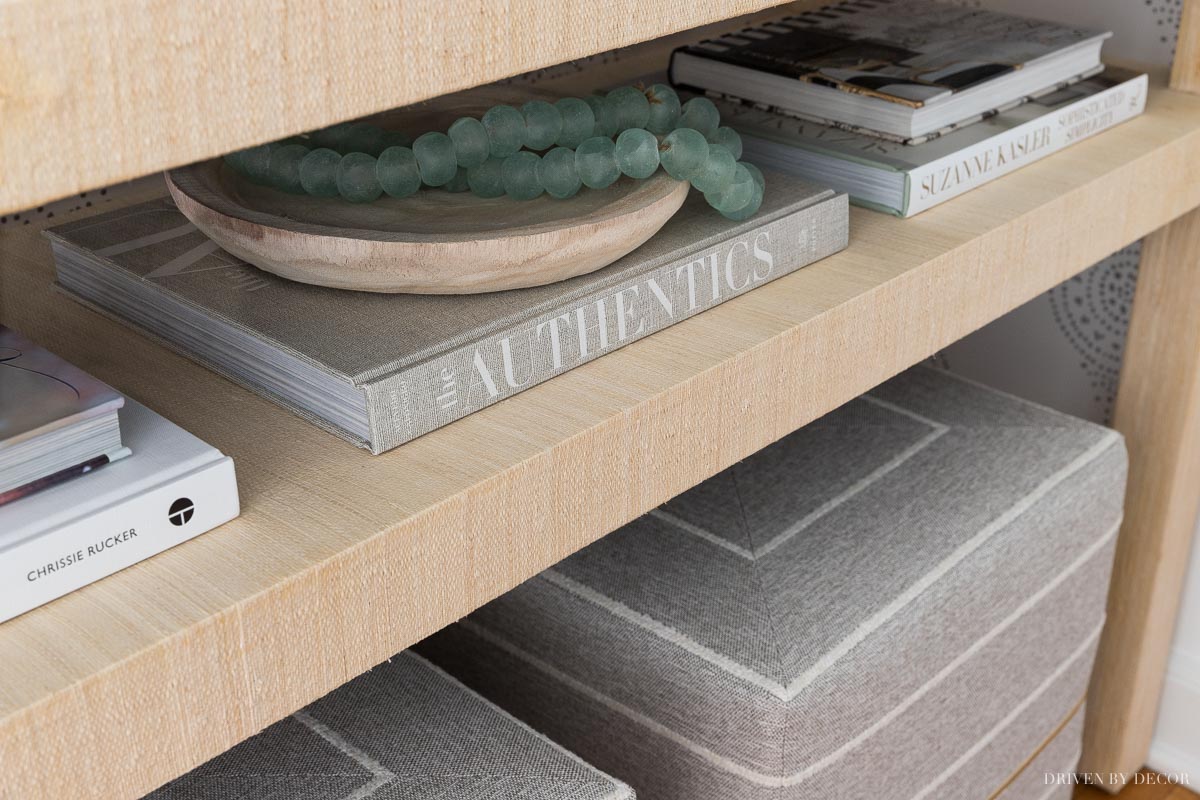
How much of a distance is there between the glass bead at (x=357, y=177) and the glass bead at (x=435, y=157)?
0.08 ft

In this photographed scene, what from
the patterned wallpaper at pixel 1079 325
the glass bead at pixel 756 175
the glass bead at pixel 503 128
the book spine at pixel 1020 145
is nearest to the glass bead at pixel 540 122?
the glass bead at pixel 503 128

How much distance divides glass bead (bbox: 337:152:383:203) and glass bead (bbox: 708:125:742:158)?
0.20m

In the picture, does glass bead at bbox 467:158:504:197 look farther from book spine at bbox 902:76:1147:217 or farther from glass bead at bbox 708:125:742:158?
book spine at bbox 902:76:1147:217

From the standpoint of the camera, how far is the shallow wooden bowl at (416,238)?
597 millimetres

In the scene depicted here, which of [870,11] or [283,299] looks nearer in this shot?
[283,299]

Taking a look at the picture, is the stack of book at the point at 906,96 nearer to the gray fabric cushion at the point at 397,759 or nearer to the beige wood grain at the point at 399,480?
the beige wood grain at the point at 399,480

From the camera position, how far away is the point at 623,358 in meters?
Answer: 0.63

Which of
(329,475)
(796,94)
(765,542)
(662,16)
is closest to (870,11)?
(796,94)

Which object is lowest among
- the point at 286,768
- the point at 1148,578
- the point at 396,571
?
the point at 1148,578

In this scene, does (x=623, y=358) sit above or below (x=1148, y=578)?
above

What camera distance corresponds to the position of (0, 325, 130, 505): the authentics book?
468 mm

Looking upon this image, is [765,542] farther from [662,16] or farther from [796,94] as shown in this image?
[662,16]

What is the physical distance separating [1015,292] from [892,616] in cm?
22

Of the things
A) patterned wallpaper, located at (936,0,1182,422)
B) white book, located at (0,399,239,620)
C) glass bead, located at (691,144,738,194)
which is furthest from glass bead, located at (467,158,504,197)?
patterned wallpaper, located at (936,0,1182,422)
